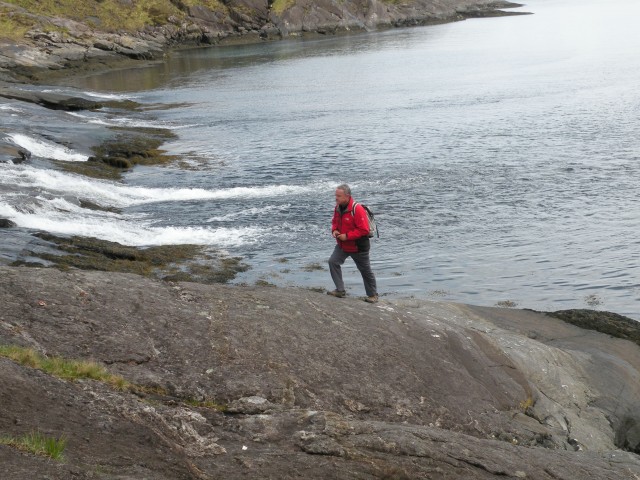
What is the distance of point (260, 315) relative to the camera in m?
13.7

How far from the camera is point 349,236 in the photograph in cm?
1577

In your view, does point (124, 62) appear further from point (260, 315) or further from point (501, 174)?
point (260, 315)

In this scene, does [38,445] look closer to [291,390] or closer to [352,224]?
[291,390]

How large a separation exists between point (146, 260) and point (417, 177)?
16.9 m

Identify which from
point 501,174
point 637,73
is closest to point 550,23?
point 637,73

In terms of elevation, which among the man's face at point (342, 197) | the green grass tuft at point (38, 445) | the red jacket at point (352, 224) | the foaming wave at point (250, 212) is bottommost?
the foaming wave at point (250, 212)

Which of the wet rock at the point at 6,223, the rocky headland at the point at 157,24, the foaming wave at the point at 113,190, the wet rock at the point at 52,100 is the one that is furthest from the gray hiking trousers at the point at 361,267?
the rocky headland at the point at 157,24

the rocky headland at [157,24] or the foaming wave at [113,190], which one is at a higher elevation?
the rocky headland at [157,24]

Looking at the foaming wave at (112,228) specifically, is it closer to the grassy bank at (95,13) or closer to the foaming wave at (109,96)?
the foaming wave at (109,96)

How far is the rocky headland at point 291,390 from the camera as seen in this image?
9.54m

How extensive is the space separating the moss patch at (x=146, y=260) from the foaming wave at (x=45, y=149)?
16.0 m

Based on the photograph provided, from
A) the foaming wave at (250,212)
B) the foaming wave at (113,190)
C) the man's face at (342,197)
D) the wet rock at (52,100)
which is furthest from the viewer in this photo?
the wet rock at (52,100)

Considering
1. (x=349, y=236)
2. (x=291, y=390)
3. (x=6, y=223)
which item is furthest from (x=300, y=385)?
(x=6, y=223)

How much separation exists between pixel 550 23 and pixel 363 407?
146233 mm
